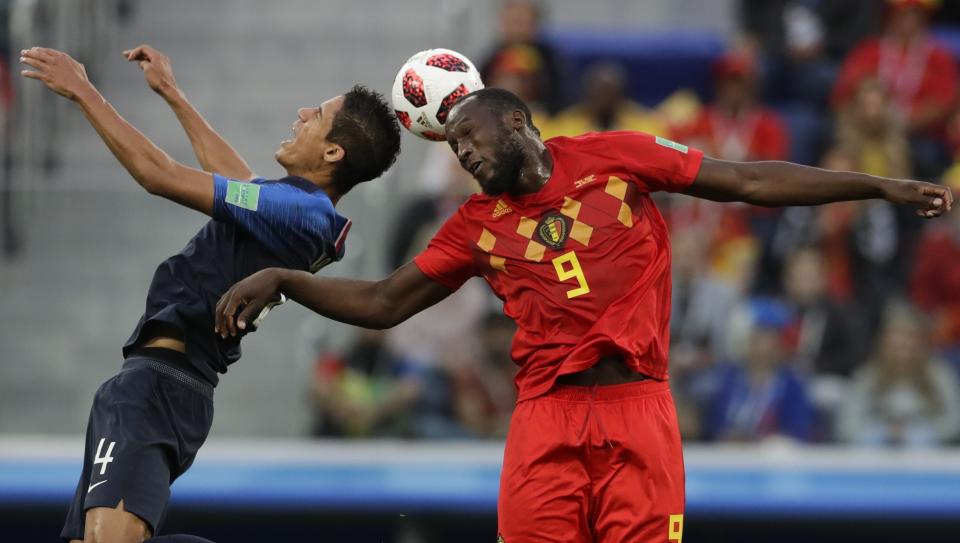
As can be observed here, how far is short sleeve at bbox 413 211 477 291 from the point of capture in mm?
5496

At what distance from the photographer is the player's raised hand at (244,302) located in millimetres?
5180

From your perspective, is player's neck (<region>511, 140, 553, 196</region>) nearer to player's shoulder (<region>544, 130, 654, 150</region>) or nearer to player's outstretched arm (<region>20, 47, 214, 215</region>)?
player's shoulder (<region>544, 130, 654, 150</region>)

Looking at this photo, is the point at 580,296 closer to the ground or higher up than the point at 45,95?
closer to the ground

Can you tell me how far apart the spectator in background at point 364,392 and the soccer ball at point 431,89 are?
11.5ft

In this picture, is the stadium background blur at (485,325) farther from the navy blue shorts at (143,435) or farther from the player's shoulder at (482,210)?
the player's shoulder at (482,210)

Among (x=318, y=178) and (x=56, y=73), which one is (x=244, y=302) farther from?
(x=56, y=73)

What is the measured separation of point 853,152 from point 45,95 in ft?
19.3

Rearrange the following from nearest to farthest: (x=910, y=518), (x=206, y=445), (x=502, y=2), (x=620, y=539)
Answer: (x=620, y=539)
(x=910, y=518)
(x=206, y=445)
(x=502, y=2)

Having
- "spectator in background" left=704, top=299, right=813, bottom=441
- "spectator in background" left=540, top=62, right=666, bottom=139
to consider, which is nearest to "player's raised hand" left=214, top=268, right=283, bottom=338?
"spectator in background" left=704, top=299, right=813, bottom=441

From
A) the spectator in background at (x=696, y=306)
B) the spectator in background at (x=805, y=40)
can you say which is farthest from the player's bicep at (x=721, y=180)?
the spectator in background at (x=805, y=40)

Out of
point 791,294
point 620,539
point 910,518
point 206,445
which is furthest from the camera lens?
point 791,294

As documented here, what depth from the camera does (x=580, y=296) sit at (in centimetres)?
534

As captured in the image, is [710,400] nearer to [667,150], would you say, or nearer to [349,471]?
[349,471]

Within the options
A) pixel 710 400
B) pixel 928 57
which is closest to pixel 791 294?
pixel 710 400
